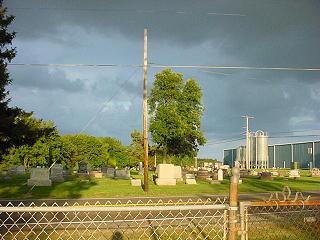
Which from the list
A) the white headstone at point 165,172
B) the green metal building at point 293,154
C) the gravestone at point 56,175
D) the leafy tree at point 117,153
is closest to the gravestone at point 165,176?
the white headstone at point 165,172

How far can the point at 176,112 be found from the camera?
206 ft

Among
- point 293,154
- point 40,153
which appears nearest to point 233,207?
point 40,153

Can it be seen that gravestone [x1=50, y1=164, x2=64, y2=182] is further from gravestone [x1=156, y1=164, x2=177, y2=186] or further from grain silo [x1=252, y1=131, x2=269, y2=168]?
grain silo [x1=252, y1=131, x2=269, y2=168]

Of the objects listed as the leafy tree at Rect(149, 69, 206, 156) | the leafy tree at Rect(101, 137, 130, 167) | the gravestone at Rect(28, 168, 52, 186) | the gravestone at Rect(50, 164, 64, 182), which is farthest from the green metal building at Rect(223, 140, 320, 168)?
the gravestone at Rect(28, 168, 52, 186)

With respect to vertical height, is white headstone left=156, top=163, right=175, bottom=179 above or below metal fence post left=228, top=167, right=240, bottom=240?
below

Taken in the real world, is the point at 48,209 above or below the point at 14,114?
below

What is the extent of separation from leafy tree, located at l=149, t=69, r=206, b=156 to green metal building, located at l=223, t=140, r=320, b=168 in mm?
83441

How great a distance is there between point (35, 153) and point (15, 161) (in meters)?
5.46

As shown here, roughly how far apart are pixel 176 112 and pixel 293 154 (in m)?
104

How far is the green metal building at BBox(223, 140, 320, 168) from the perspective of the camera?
142 metres

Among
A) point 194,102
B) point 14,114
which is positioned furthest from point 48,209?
point 194,102

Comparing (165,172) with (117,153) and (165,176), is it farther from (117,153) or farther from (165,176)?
(117,153)

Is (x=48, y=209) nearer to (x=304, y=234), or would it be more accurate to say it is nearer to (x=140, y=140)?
(x=304, y=234)

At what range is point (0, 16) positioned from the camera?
91.2 ft
